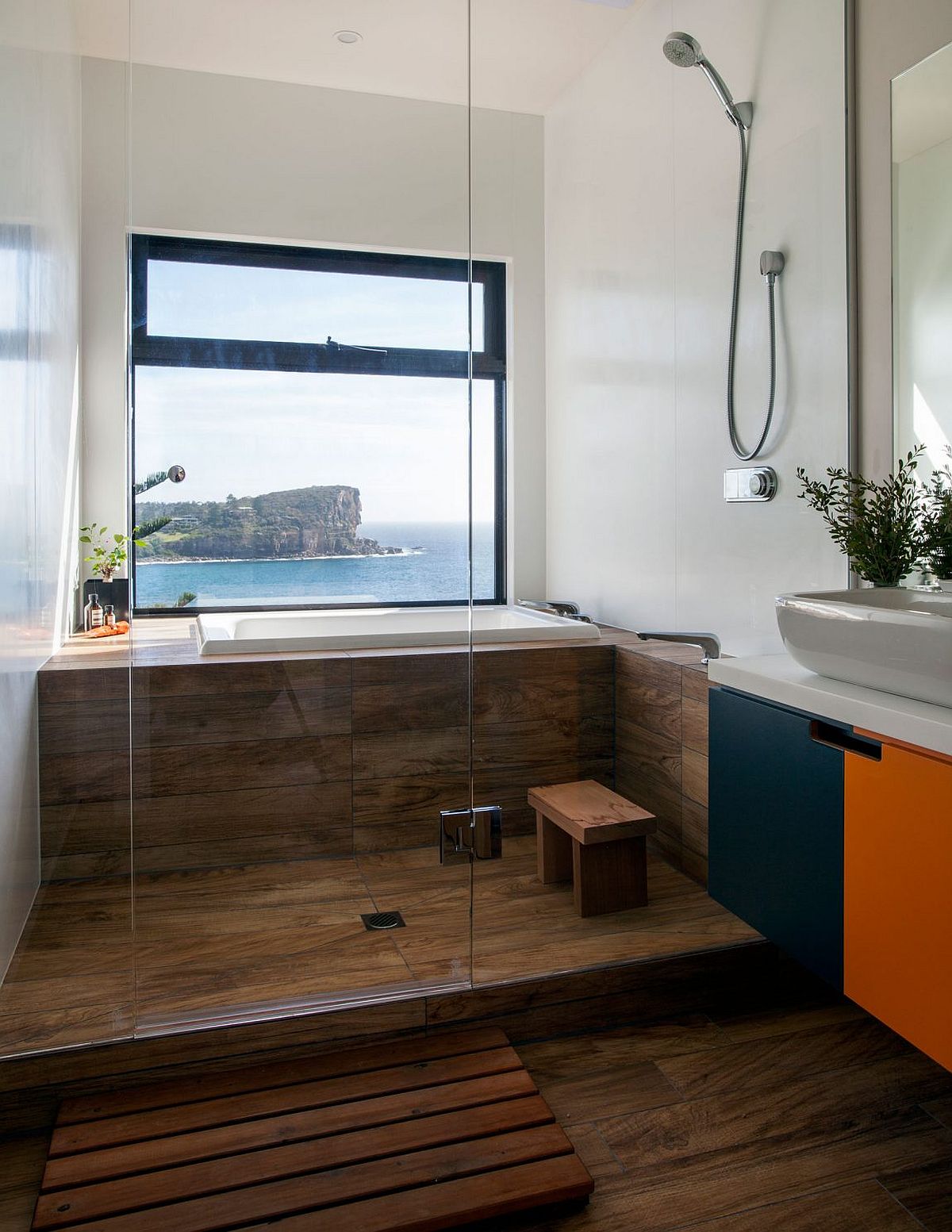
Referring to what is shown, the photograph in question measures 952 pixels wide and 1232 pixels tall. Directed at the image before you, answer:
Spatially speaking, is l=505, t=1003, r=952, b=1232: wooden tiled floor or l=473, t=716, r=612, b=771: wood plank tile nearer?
l=505, t=1003, r=952, b=1232: wooden tiled floor

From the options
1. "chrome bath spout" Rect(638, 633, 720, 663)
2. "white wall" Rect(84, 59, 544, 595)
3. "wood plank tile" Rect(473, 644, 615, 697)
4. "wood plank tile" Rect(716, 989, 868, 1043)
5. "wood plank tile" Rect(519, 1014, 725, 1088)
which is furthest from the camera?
"chrome bath spout" Rect(638, 633, 720, 663)

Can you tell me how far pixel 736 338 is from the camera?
270cm

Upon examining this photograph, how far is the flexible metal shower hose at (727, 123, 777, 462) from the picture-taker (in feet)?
8.44

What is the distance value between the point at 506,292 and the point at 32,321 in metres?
1.08

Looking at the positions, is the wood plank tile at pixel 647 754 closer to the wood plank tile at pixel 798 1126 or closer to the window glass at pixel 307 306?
the wood plank tile at pixel 798 1126

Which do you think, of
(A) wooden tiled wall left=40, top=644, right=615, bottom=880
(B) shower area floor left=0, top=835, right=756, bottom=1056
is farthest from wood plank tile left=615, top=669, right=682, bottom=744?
(B) shower area floor left=0, top=835, right=756, bottom=1056

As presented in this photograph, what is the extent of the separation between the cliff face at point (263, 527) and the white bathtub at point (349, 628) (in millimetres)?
139

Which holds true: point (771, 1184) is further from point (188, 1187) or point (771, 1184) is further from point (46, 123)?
point (46, 123)

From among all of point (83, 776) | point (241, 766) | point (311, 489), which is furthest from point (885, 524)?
point (83, 776)

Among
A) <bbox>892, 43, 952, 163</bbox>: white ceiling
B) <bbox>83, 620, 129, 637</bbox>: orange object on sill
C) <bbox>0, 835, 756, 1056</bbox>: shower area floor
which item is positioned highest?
<bbox>892, 43, 952, 163</bbox>: white ceiling

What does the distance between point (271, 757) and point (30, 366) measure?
3.33 ft

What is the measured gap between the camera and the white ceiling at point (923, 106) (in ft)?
6.64

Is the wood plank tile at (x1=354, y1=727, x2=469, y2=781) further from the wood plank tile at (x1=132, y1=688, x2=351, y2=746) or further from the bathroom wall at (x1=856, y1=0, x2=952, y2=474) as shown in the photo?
the bathroom wall at (x1=856, y1=0, x2=952, y2=474)

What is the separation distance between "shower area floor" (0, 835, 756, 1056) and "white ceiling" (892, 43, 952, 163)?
185 cm
